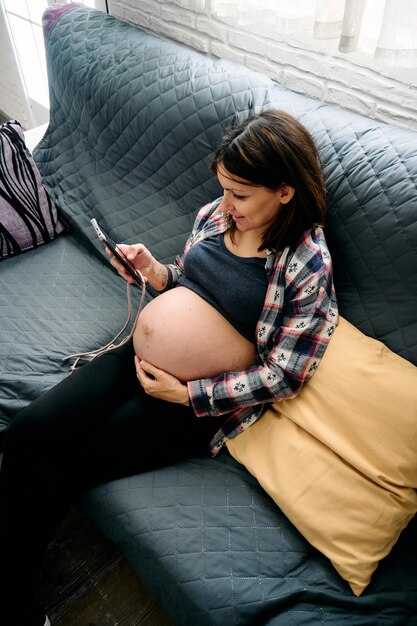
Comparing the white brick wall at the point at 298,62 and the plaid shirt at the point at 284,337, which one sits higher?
the white brick wall at the point at 298,62

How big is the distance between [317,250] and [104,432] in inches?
24.3

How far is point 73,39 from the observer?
1.75 m

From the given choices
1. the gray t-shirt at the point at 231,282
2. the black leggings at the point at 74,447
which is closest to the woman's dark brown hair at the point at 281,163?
the gray t-shirt at the point at 231,282

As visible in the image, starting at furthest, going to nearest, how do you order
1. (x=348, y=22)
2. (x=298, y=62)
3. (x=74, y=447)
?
1. (x=298, y=62)
2. (x=348, y=22)
3. (x=74, y=447)

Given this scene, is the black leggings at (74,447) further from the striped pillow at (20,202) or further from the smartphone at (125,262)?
the striped pillow at (20,202)

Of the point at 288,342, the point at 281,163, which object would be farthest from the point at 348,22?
the point at 288,342

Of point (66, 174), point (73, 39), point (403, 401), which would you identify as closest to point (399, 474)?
point (403, 401)

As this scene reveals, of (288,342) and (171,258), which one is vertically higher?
(288,342)

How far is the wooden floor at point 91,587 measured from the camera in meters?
1.21

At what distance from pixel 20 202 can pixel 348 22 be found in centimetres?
117

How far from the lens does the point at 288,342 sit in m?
1.01

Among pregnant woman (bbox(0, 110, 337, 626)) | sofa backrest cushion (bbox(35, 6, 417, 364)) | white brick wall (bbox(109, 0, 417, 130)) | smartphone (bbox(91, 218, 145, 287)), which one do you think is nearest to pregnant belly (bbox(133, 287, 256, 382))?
pregnant woman (bbox(0, 110, 337, 626))

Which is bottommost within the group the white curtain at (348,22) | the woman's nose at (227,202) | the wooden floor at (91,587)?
the wooden floor at (91,587)

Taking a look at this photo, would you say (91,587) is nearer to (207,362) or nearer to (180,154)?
(207,362)
